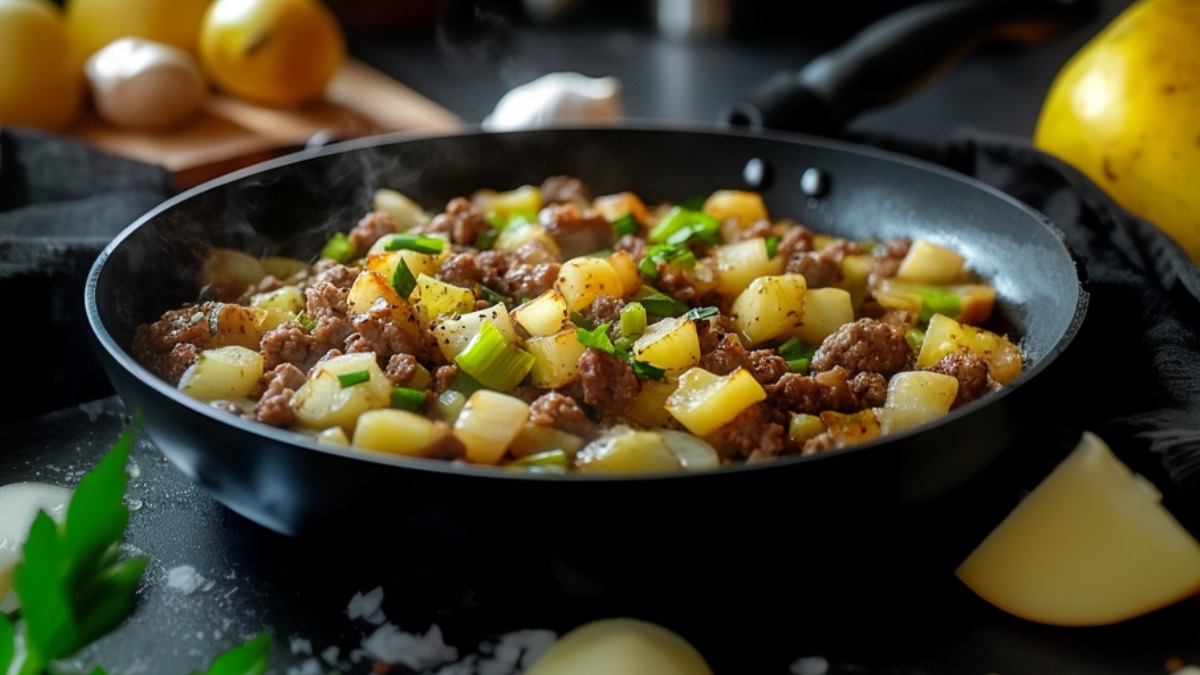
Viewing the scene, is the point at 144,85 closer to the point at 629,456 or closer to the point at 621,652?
the point at 629,456

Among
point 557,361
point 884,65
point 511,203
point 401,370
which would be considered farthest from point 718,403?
point 884,65

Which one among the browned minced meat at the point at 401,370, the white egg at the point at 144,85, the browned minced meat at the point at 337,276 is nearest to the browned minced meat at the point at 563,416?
the browned minced meat at the point at 401,370

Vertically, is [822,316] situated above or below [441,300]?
above

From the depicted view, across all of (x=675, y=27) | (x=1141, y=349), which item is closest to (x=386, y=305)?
(x=1141, y=349)

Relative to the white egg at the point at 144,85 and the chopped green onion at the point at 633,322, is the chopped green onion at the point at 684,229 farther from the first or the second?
the white egg at the point at 144,85

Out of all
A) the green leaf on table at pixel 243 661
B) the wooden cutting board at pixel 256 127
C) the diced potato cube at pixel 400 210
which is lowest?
the wooden cutting board at pixel 256 127

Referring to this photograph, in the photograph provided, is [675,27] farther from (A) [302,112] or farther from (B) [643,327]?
(B) [643,327]

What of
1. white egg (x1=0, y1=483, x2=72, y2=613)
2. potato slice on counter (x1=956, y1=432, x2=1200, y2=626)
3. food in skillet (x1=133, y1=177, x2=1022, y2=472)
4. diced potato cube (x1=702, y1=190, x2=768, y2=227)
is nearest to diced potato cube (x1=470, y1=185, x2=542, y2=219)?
food in skillet (x1=133, y1=177, x2=1022, y2=472)

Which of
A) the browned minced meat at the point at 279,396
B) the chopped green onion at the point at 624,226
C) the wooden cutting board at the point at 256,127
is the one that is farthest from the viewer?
the wooden cutting board at the point at 256,127
